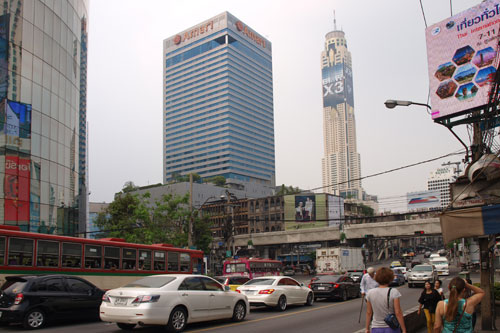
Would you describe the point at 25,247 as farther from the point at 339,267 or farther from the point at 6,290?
the point at 339,267

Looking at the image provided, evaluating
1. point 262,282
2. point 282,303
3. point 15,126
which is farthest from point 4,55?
point 282,303

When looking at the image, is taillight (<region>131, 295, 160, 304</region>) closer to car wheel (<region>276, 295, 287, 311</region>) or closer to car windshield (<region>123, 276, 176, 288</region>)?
car windshield (<region>123, 276, 176, 288</region>)

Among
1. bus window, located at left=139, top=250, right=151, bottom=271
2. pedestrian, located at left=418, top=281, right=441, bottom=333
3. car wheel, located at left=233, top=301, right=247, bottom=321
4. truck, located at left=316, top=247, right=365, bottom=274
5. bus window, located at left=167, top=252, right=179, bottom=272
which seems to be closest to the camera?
pedestrian, located at left=418, top=281, right=441, bottom=333

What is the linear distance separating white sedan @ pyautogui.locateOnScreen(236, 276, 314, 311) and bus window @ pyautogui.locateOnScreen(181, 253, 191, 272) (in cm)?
678

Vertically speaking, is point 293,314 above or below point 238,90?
below

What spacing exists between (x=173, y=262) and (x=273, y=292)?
7.90 metres

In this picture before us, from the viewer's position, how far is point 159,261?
23641mm

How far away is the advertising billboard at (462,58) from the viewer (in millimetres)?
17203

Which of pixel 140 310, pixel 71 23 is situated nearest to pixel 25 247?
pixel 140 310

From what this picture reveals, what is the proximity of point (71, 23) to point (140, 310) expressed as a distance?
3704 centimetres

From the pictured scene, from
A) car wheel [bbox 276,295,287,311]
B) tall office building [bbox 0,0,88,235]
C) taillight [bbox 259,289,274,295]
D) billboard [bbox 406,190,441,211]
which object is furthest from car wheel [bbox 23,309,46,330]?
billboard [bbox 406,190,441,211]

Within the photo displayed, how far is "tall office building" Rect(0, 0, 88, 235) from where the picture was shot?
33.2 metres

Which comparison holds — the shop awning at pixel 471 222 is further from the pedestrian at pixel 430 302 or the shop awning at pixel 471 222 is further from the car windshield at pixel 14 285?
the car windshield at pixel 14 285

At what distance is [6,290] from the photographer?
13773 mm
